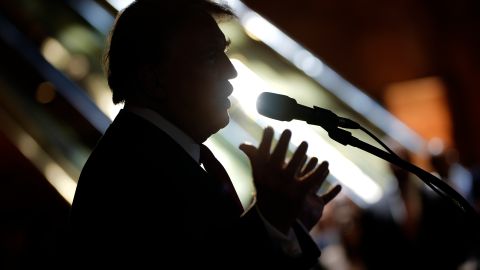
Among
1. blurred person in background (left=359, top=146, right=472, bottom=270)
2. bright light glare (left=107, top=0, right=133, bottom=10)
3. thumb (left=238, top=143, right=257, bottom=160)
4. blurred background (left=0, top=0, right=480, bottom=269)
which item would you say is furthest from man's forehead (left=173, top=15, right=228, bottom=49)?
bright light glare (left=107, top=0, right=133, bottom=10)

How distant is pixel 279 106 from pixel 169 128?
0.29 meters

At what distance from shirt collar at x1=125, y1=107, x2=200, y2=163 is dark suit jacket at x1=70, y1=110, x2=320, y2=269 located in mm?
30

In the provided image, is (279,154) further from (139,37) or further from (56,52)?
(56,52)

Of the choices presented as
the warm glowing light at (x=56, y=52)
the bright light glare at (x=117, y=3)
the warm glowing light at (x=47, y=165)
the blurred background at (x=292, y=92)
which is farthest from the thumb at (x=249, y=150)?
the warm glowing light at (x=56, y=52)

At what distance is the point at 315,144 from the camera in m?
6.12

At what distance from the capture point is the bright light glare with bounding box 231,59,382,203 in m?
5.58

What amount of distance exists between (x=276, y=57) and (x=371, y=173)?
149 cm

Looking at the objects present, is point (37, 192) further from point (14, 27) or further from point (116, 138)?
point (116, 138)

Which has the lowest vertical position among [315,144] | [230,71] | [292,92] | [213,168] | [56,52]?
[56,52]

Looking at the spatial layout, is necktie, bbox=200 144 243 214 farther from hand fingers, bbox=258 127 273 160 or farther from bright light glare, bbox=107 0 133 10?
bright light glare, bbox=107 0 133 10

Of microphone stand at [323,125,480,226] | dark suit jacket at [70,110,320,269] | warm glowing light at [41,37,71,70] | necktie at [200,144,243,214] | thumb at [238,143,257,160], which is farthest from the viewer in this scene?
warm glowing light at [41,37,71,70]

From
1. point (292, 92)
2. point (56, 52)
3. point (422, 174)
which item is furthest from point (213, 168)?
point (292, 92)

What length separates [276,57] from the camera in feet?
20.2

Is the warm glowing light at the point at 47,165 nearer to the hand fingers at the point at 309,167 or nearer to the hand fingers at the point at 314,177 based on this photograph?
the hand fingers at the point at 309,167
